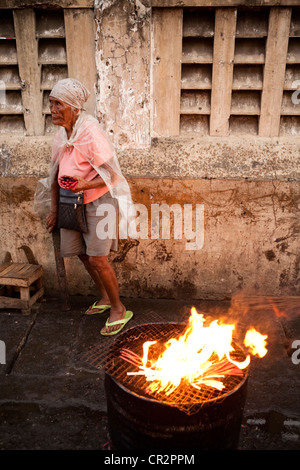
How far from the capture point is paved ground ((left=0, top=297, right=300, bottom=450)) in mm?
3072

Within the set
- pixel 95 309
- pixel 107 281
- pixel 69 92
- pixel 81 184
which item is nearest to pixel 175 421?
pixel 107 281

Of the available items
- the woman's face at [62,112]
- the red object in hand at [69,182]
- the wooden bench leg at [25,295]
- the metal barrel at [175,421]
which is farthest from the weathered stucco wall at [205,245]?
the metal barrel at [175,421]

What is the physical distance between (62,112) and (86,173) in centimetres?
60

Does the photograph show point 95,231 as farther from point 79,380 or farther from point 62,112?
point 79,380

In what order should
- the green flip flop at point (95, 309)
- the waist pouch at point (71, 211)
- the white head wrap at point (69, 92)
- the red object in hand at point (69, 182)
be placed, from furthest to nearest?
the green flip flop at point (95, 309), the waist pouch at point (71, 211), the red object in hand at point (69, 182), the white head wrap at point (69, 92)

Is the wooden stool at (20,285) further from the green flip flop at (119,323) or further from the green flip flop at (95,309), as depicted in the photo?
the green flip flop at (119,323)

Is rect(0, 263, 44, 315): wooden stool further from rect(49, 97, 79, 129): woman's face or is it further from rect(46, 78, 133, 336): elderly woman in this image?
rect(49, 97, 79, 129): woman's face

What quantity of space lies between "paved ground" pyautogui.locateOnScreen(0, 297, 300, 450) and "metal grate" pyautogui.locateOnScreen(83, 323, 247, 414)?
2.55 ft

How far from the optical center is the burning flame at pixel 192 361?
2.56 meters

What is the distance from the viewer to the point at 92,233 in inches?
158

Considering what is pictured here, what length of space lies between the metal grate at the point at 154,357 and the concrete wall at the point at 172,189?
1765 mm

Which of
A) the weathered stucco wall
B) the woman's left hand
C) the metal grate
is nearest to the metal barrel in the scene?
the metal grate

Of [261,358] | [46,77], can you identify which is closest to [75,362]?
[261,358]
